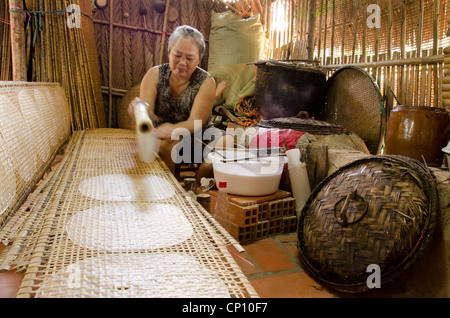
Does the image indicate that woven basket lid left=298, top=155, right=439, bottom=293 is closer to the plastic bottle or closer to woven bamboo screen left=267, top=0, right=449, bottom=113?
the plastic bottle

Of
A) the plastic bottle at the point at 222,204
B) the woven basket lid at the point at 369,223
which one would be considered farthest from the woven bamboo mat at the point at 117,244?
the woven basket lid at the point at 369,223

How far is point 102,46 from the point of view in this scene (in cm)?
551

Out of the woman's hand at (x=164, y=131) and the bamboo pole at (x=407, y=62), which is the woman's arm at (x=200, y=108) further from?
the bamboo pole at (x=407, y=62)

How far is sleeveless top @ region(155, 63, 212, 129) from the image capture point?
10.3 feet

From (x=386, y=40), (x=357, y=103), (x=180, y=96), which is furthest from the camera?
(x=357, y=103)

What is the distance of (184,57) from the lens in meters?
2.82

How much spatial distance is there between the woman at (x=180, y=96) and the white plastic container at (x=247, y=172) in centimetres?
67

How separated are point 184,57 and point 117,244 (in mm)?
2119

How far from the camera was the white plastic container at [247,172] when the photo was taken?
2354 mm

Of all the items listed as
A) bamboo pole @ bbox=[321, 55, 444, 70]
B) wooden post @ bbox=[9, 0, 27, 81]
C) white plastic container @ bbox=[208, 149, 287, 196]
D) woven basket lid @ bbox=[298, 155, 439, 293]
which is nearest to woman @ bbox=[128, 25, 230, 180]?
white plastic container @ bbox=[208, 149, 287, 196]

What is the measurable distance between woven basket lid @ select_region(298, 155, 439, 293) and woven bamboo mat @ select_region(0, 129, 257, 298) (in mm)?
811

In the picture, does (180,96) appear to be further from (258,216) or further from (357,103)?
(357,103)

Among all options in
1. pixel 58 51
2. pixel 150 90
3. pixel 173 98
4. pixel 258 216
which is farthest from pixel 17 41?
pixel 258 216
